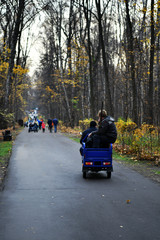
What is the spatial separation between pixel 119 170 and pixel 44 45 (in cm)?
4089

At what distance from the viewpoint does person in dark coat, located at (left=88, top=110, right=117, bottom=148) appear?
8.69 meters

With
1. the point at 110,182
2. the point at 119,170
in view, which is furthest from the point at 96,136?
the point at 119,170

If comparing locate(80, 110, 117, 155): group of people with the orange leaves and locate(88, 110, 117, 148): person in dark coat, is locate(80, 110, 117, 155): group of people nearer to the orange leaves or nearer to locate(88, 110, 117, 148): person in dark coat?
locate(88, 110, 117, 148): person in dark coat

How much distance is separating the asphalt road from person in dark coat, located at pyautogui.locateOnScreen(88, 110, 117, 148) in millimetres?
1036

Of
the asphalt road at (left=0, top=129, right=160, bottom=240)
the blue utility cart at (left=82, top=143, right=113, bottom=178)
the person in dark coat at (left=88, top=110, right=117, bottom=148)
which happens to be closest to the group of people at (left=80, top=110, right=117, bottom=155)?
the person in dark coat at (left=88, top=110, right=117, bottom=148)

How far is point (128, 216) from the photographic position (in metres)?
5.24

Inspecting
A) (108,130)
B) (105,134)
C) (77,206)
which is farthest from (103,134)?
(77,206)

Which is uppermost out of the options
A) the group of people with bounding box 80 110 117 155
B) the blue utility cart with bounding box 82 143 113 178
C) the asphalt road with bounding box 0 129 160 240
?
the group of people with bounding box 80 110 117 155

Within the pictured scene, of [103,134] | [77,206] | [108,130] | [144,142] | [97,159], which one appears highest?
[108,130]

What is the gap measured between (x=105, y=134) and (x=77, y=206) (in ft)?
10.7

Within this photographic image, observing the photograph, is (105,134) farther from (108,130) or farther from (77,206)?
(77,206)

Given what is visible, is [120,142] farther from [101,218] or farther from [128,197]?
[101,218]

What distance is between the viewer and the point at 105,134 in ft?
28.7

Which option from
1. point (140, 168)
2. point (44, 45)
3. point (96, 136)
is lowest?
point (140, 168)
